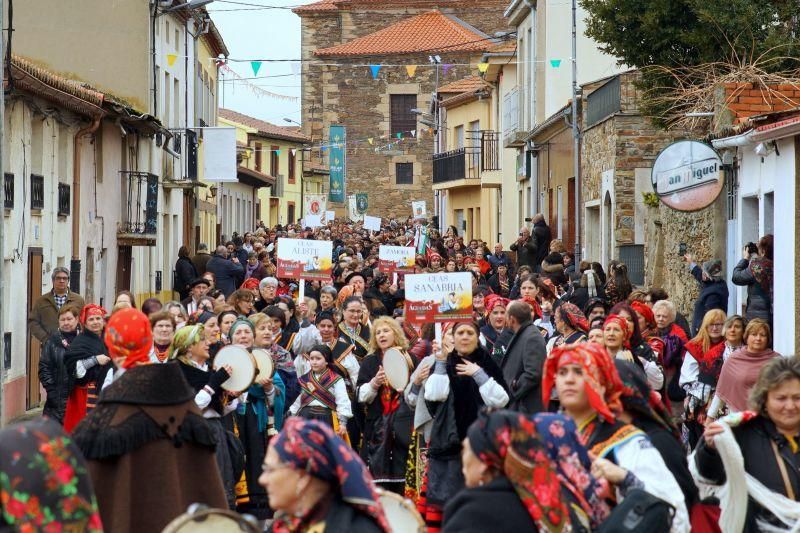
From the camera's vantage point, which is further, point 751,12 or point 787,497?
point 751,12

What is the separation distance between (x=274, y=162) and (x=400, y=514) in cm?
6384

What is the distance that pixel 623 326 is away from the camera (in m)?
10.8

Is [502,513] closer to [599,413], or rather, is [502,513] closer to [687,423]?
[599,413]

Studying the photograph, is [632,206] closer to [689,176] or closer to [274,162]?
[689,176]

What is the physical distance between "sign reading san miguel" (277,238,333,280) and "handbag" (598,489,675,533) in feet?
43.7

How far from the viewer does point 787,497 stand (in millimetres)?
6219

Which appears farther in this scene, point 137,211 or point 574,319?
point 137,211

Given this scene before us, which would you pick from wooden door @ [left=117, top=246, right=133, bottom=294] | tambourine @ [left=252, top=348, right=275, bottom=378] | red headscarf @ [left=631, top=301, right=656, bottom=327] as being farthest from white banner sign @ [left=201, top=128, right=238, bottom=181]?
tambourine @ [left=252, top=348, right=275, bottom=378]

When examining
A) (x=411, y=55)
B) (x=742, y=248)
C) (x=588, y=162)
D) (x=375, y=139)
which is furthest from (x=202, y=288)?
(x=375, y=139)

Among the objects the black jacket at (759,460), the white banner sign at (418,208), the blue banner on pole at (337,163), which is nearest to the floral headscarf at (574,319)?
the black jacket at (759,460)

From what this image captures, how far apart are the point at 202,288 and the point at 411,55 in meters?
56.7

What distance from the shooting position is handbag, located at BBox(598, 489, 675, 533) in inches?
211

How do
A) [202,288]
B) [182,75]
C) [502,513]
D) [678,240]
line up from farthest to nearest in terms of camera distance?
[182,75] < [678,240] < [202,288] < [502,513]

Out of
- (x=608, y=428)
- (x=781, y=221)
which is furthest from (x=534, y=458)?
(x=781, y=221)
